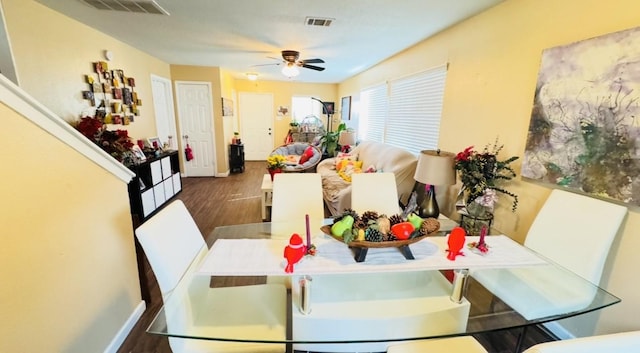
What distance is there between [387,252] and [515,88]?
1.69 m

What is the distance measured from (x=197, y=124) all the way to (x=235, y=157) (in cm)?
112

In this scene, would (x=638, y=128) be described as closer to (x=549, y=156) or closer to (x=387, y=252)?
(x=549, y=156)

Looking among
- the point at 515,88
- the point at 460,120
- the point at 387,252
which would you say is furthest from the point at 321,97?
the point at 387,252

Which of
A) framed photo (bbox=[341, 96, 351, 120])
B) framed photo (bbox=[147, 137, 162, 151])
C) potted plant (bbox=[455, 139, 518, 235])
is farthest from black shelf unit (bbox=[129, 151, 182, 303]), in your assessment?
framed photo (bbox=[341, 96, 351, 120])

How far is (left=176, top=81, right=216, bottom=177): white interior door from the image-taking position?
18.2 feet

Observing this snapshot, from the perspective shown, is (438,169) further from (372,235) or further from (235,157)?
(235,157)

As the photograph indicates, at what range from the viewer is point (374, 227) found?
1276 millimetres

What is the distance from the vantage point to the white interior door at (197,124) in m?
5.55

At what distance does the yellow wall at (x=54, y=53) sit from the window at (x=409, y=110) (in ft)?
12.7

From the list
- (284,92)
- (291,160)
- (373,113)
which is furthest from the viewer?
(284,92)

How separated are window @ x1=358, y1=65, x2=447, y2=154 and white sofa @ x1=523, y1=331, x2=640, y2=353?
268 centimetres

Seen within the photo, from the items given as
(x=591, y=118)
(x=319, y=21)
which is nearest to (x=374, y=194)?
(x=591, y=118)

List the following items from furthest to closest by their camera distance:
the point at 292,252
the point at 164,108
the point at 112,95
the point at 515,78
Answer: the point at 164,108
the point at 112,95
the point at 515,78
the point at 292,252

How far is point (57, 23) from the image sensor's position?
8.42 ft
